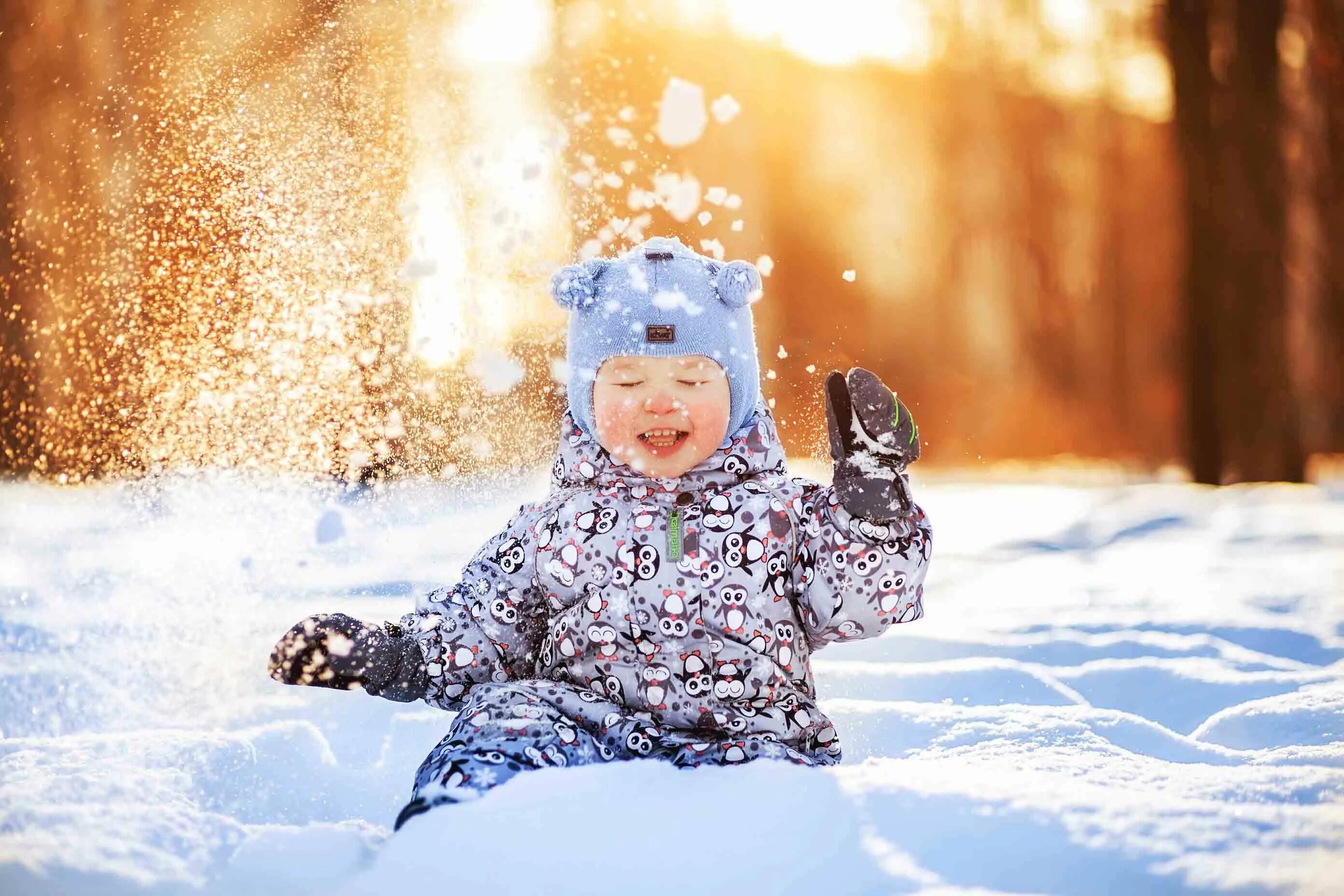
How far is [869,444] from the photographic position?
5.10 feet

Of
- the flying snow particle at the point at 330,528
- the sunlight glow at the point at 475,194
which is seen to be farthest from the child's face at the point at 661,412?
the sunlight glow at the point at 475,194

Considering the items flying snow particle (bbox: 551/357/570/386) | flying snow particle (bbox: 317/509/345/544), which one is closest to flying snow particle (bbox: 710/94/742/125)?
flying snow particle (bbox: 551/357/570/386)

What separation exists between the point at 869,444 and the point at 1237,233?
4.96m

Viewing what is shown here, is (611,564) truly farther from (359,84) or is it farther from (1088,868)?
(359,84)

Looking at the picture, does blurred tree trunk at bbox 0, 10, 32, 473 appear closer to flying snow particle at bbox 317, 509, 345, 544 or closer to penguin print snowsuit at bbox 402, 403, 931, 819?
flying snow particle at bbox 317, 509, 345, 544

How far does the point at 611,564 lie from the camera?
171cm

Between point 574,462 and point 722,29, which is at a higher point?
point 722,29

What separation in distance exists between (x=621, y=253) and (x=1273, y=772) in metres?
1.25

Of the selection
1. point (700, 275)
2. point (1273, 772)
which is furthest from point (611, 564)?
point (1273, 772)

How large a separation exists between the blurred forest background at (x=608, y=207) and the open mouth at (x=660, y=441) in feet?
1.45

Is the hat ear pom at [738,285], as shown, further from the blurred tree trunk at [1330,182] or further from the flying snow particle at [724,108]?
the blurred tree trunk at [1330,182]

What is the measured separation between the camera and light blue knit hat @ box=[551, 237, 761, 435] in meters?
1.74

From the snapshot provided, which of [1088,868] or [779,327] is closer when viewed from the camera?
[1088,868]

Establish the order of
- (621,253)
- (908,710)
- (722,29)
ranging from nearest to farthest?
1. (621,253)
2. (908,710)
3. (722,29)
